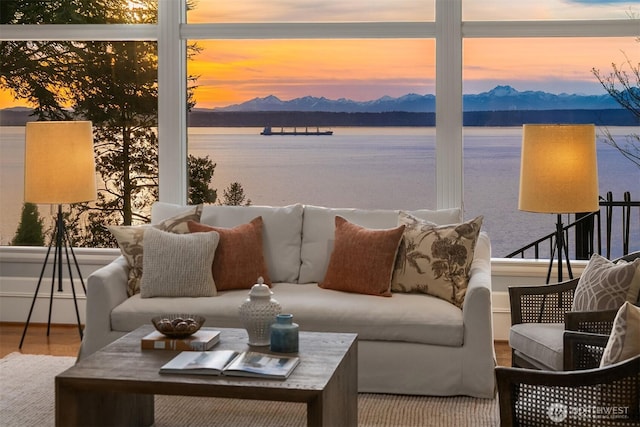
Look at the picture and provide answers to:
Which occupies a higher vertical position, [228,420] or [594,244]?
[594,244]

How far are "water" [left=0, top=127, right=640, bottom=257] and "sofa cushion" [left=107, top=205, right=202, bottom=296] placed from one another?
98cm

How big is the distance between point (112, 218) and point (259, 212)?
1.52 meters

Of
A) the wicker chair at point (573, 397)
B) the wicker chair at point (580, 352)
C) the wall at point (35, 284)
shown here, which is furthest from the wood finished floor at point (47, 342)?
the wicker chair at point (573, 397)

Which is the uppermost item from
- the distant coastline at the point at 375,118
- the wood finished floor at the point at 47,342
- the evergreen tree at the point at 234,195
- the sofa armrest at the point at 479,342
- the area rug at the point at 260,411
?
the distant coastline at the point at 375,118

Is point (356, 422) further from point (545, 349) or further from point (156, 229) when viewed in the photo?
point (156, 229)

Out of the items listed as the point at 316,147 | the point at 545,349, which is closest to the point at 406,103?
the point at 316,147

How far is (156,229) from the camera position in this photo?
Answer: 529 cm

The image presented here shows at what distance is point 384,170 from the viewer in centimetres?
629

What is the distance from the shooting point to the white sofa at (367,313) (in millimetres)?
4707

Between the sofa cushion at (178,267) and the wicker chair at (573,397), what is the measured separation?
2293 mm

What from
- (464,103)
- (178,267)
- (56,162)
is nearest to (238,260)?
(178,267)

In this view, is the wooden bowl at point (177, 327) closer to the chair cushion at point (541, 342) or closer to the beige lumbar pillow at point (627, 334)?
the chair cushion at point (541, 342)

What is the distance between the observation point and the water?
6148 millimetres

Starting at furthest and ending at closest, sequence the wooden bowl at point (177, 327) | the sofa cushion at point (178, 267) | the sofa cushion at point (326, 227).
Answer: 1. the sofa cushion at point (326, 227)
2. the sofa cushion at point (178, 267)
3. the wooden bowl at point (177, 327)
